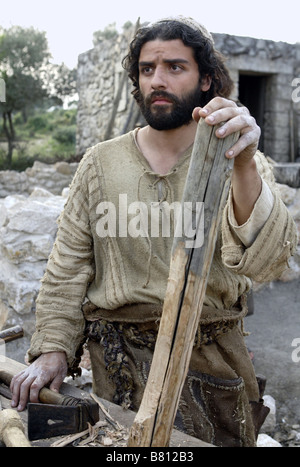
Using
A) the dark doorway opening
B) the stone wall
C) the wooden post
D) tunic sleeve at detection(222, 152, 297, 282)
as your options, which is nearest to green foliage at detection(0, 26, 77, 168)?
the dark doorway opening

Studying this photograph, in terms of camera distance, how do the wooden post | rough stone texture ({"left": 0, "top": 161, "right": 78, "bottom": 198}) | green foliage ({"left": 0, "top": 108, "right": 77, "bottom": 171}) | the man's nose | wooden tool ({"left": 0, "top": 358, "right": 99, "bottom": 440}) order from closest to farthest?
the wooden post
wooden tool ({"left": 0, "top": 358, "right": 99, "bottom": 440})
the man's nose
rough stone texture ({"left": 0, "top": 161, "right": 78, "bottom": 198})
green foliage ({"left": 0, "top": 108, "right": 77, "bottom": 171})

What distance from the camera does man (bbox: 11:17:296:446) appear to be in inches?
76.7

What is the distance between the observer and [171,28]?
6.39 feet

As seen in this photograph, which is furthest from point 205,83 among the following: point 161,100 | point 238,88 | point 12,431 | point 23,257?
point 238,88

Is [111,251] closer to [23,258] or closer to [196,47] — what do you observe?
[196,47]

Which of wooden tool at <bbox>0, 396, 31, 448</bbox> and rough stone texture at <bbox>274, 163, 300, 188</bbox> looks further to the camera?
rough stone texture at <bbox>274, 163, 300, 188</bbox>

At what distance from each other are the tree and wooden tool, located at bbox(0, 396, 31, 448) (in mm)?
15019

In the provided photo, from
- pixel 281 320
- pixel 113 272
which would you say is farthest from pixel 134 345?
pixel 281 320

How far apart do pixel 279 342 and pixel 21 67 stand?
15268 millimetres

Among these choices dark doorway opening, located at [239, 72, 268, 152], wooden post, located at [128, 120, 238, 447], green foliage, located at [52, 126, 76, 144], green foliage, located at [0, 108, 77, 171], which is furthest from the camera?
green foliage, located at [52, 126, 76, 144]

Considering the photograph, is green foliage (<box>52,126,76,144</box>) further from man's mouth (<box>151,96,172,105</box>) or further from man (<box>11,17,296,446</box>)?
man's mouth (<box>151,96,172,105</box>)

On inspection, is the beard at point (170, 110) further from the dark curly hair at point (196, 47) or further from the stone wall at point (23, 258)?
the stone wall at point (23, 258)

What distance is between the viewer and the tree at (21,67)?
52.8 ft

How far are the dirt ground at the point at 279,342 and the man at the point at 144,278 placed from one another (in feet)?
5.36
